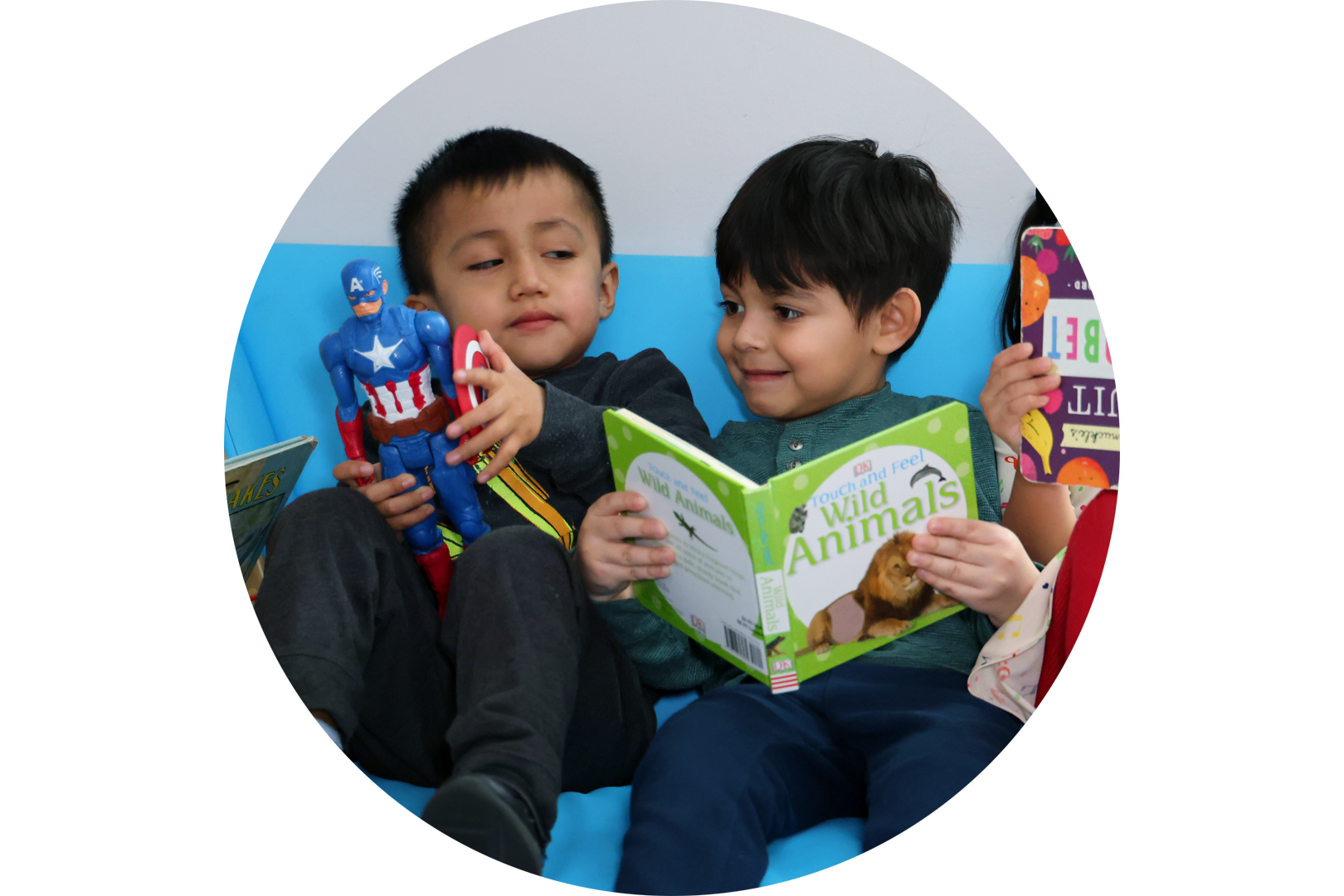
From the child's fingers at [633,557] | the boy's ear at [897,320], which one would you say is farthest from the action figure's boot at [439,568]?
the boy's ear at [897,320]

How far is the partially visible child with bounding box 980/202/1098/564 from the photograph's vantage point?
951 millimetres

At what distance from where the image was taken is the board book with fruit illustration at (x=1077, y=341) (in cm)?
90

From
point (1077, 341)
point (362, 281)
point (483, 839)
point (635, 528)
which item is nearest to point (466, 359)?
point (362, 281)

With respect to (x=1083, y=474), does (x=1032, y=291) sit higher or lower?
higher

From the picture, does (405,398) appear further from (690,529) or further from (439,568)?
(690,529)

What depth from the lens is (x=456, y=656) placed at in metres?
0.90

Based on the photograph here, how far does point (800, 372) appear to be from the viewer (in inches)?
46.4

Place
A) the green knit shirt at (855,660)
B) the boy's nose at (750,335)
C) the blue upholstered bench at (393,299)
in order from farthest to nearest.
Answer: the blue upholstered bench at (393,299) < the boy's nose at (750,335) < the green knit shirt at (855,660)

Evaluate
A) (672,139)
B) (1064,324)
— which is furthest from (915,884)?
(672,139)

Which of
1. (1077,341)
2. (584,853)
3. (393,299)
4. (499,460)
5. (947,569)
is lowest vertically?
(584,853)

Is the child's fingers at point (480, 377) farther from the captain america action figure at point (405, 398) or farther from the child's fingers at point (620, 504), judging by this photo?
the child's fingers at point (620, 504)

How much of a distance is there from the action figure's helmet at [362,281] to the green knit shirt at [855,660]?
0.38 m

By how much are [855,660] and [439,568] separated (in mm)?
444

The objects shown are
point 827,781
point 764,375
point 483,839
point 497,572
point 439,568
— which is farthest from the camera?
point 764,375
